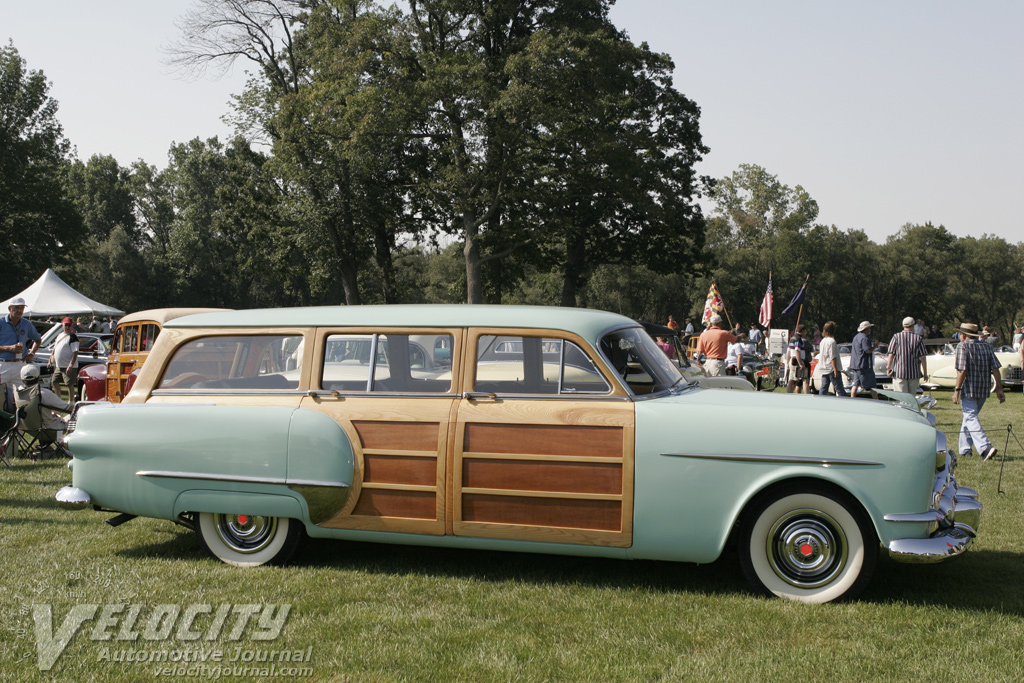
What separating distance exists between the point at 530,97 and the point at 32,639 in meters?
24.7

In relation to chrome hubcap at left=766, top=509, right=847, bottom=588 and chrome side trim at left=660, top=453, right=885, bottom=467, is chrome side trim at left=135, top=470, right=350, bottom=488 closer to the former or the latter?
chrome side trim at left=660, top=453, right=885, bottom=467

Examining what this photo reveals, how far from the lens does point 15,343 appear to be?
1077cm

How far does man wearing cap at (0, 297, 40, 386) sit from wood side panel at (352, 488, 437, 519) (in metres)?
7.20

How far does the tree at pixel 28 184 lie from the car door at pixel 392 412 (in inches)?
1816

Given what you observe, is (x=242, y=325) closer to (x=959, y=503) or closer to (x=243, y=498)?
(x=243, y=498)

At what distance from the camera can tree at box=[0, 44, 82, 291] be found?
4419 centimetres

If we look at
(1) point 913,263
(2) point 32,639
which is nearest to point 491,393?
(2) point 32,639

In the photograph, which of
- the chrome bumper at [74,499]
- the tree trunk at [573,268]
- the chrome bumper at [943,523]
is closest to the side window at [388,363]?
the chrome bumper at [74,499]

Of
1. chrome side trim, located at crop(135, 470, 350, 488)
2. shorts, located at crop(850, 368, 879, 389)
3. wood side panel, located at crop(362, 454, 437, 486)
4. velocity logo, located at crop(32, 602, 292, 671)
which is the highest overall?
shorts, located at crop(850, 368, 879, 389)

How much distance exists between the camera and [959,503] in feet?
16.8

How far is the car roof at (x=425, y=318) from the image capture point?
5.29 m

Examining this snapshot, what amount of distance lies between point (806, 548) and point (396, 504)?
2429 millimetres

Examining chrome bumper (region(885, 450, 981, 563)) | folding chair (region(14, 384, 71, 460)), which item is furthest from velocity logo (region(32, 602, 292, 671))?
folding chair (region(14, 384, 71, 460))

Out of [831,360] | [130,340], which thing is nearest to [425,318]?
[130,340]
